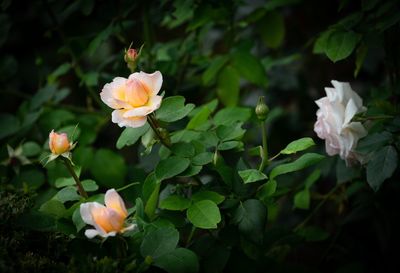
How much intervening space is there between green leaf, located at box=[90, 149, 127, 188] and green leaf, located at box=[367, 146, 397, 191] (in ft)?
2.22

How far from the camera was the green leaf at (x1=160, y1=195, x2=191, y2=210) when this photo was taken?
96 centimetres

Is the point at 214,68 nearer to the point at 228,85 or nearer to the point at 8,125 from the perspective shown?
the point at 228,85

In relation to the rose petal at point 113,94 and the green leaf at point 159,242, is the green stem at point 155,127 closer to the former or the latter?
the rose petal at point 113,94

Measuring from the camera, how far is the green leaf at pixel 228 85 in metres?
1.50

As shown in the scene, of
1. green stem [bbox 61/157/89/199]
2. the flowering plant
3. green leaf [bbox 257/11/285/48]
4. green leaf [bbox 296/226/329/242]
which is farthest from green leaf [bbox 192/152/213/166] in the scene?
green leaf [bbox 257/11/285/48]

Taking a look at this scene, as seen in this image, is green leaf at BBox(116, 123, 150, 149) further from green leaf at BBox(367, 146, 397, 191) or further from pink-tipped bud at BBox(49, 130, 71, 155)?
green leaf at BBox(367, 146, 397, 191)

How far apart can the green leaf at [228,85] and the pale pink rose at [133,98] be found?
591 mm

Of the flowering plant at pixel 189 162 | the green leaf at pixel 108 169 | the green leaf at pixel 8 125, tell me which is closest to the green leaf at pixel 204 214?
the flowering plant at pixel 189 162

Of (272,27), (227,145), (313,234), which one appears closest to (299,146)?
(227,145)

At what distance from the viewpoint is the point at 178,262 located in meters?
0.90

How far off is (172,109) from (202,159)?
0.34ft

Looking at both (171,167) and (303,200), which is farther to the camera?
(303,200)

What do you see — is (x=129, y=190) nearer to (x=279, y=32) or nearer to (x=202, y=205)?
(x=202, y=205)

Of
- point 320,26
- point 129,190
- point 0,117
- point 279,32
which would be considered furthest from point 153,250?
point 320,26
